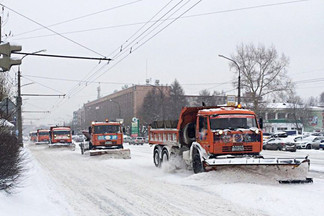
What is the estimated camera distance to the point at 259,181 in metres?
12.0

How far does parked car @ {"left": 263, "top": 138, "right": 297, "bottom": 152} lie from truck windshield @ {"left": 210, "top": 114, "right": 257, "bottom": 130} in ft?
71.9

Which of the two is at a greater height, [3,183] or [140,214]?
[3,183]

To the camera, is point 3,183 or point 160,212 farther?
point 3,183

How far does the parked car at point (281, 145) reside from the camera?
34.8 metres

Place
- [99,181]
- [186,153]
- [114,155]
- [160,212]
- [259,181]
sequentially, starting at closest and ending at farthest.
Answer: [160,212] < [259,181] < [99,181] < [186,153] < [114,155]

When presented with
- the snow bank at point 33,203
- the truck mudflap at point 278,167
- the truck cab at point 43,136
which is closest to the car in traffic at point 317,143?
the truck mudflap at point 278,167

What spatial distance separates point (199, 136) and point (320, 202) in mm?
6207

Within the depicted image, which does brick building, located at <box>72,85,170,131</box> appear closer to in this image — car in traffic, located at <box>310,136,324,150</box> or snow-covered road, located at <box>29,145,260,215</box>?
car in traffic, located at <box>310,136,324,150</box>

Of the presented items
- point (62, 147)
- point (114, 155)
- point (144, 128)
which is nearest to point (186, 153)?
point (114, 155)

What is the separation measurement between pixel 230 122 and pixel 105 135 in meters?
14.9

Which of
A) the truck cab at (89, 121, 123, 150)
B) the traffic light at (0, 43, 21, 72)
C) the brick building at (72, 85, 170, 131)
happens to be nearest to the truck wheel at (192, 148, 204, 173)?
the traffic light at (0, 43, 21, 72)

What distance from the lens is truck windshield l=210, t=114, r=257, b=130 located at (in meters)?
14.0

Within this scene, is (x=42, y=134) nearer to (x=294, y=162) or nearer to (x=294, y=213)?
(x=294, y=162)

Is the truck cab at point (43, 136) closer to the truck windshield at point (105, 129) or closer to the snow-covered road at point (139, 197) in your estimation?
the truck windshield at point (105, 129)
